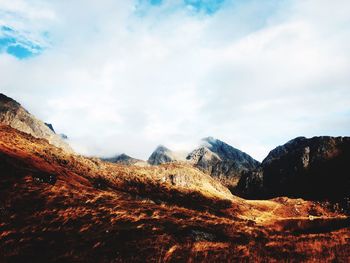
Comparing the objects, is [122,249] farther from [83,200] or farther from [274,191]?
[274,191]

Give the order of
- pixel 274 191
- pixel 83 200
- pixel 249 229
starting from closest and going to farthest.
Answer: pixel 249 229 < pixel 83 200 < pixel 274 191

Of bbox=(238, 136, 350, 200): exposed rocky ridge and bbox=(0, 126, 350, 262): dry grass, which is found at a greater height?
bbox=(238, 136, 350, 200): exposed rocky ridge

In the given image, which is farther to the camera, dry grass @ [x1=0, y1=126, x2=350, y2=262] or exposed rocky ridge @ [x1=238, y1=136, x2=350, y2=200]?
exposed rocky ridge @ [x1=238, y1=136, x2=350, y2=200]

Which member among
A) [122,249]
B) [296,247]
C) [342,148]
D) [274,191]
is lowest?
[122,249]

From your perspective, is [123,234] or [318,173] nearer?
[123,234]

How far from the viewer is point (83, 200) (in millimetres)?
30391

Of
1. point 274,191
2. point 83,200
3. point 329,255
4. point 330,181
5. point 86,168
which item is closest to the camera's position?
point 329,255

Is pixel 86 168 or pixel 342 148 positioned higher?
pixel 342 148

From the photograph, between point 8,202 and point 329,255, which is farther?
point 8,202

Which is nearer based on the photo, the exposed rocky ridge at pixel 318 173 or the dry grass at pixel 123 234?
the dry grass at pixel 123 234

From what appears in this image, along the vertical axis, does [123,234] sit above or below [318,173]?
below

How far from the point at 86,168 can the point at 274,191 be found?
411 feet

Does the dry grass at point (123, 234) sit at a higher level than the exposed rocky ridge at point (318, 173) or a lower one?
lower

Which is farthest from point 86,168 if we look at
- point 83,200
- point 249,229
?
point 249,229
